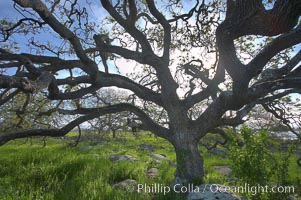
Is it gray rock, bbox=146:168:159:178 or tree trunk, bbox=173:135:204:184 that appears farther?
gray rock, bbox=146:168:159:178

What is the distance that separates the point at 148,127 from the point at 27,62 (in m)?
4.70

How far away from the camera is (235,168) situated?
4891 mm

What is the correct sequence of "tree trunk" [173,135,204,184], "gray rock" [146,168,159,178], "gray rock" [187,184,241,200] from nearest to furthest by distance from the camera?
"gray rock" [187,184,241,200]
"tree trunk" [173,135,204,184]
"gray rock" [146,168,159,178]

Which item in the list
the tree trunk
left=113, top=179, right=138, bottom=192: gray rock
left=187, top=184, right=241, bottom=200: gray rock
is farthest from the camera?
the tree trunk

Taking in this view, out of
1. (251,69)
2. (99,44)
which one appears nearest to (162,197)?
(251,69)

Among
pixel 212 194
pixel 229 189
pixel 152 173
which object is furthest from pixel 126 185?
pixel 152 173

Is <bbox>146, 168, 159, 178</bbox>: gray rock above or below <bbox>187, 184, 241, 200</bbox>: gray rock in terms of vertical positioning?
below

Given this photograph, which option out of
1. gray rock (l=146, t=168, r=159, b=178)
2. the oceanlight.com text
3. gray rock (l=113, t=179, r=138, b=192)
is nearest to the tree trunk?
the oceanlight.com text

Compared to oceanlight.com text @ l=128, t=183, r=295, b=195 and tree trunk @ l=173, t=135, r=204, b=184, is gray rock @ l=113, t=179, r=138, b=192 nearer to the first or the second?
oceanlight.com text @ l=128, t=183, r=295, b=195

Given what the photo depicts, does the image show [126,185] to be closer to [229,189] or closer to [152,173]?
[229,189]

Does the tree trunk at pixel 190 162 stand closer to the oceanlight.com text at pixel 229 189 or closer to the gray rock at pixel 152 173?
the oceanlight.com text at pixel 229 189

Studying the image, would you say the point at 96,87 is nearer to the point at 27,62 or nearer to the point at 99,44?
the point at 99,44

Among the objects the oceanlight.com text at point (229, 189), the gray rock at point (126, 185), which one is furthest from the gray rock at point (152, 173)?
the oceanlight.com text at point (229, 189)

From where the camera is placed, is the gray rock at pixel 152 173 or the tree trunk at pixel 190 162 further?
the gray rock at pixel 152 173
